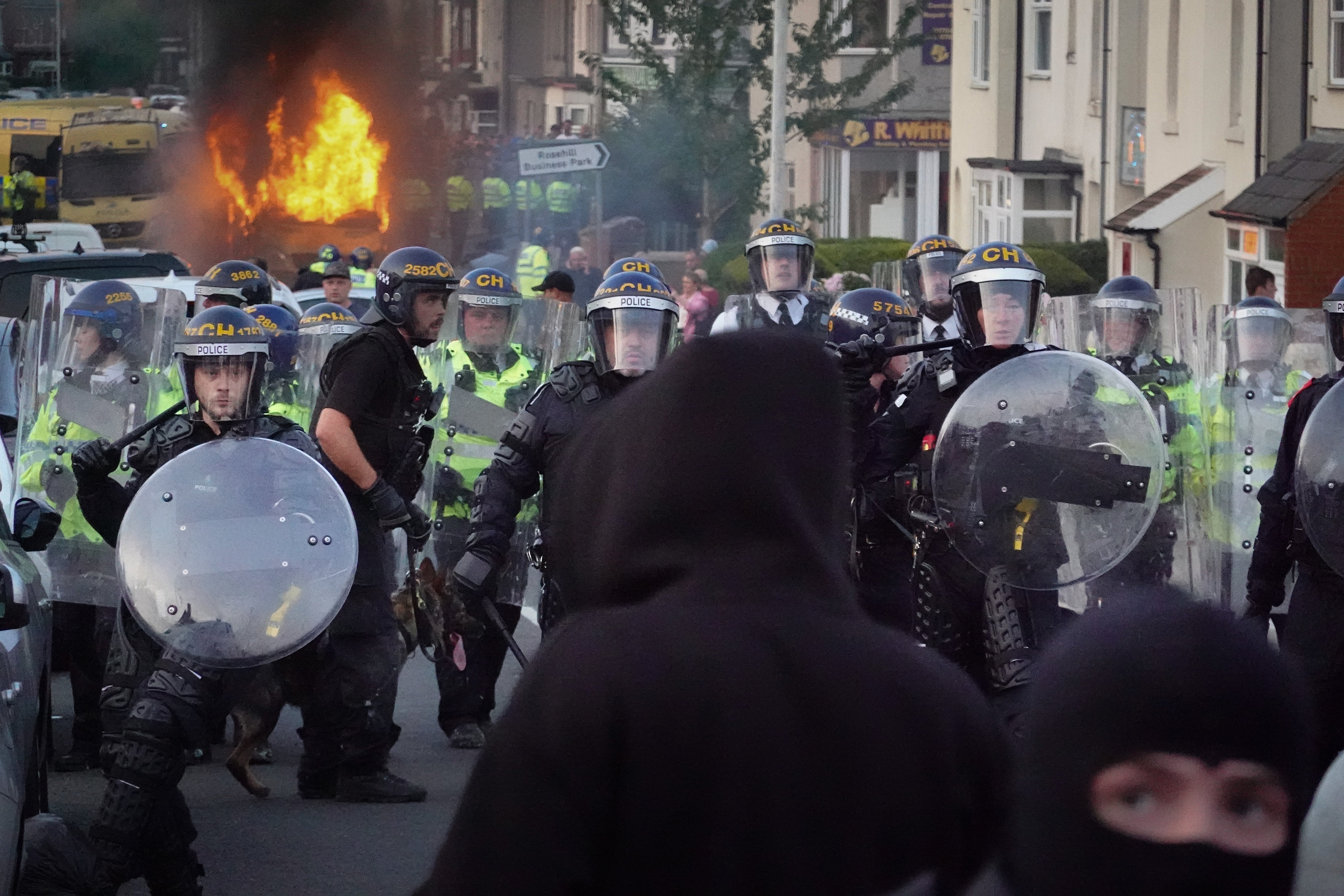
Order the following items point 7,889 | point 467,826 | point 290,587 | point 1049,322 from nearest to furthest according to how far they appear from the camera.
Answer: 1. point 467,826
2. point 7,889
3. point 290,587
4. point 1049,322

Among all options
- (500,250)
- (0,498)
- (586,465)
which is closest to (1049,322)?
(0,498)

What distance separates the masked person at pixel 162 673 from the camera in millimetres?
5164

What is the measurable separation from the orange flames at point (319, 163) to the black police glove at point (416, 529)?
2786 centimetres

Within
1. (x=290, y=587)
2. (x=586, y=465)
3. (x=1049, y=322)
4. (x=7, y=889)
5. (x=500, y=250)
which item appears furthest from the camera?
(x=500, y=250)

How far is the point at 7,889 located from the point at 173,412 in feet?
6.28

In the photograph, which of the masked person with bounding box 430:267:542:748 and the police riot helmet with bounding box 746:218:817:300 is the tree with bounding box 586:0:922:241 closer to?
the police riot helmet with bounding box 746:218:817:300

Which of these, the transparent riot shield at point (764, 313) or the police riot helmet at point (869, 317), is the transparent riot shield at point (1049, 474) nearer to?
the police riot helmet at point (869, 317)

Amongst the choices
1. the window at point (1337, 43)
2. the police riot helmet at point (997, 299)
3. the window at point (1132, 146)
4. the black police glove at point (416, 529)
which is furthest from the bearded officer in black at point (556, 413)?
the window at point (1132, 146)

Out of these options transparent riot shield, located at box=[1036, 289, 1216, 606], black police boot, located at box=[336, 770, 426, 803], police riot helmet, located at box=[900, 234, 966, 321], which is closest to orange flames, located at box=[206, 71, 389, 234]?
police riot helmet, located at box=[900, 234, 966, 321]

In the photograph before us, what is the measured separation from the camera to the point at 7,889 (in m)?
4.27

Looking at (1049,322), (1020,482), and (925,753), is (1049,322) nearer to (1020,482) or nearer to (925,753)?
(1020,482)

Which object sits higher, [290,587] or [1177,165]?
[1177,165]

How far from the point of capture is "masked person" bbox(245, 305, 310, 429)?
27.2 feet

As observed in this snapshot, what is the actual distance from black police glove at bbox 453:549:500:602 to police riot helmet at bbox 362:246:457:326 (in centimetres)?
99
